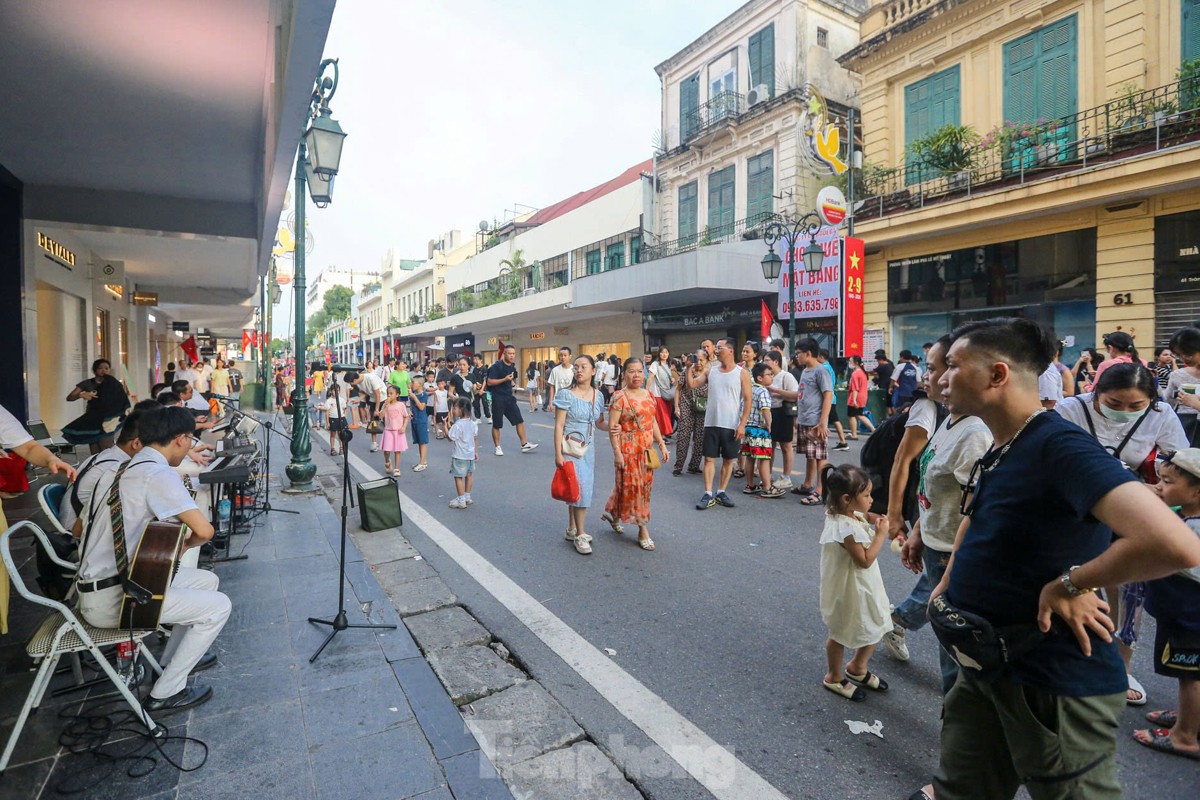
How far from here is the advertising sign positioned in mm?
16766

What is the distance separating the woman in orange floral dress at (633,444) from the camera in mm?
5504

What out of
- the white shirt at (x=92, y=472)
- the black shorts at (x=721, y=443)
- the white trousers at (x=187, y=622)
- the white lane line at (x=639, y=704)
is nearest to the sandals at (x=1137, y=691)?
the white lane line at (x=639, y=704)

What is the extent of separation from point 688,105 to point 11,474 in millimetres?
24148

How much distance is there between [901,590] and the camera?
→ 14.3ft

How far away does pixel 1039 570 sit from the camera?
156 cm

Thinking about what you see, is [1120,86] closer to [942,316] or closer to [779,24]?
[942,316]

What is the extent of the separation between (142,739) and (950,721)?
3.14m

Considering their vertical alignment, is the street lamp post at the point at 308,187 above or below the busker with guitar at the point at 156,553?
above

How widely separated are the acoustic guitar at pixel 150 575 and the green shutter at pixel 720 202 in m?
21.5

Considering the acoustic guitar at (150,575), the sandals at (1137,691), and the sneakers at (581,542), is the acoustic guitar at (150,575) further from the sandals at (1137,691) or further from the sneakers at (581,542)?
the sandals at (1137,691)

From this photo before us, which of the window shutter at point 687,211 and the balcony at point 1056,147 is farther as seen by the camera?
the window shutter at point 687,211

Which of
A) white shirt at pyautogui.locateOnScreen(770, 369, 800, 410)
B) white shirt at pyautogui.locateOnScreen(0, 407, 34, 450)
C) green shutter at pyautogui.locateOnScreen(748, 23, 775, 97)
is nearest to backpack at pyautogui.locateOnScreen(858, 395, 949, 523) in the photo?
white shirt at pyautogui.locateOnScreen(770, 369, 800, 410)

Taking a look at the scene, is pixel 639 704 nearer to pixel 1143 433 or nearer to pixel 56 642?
pixel 56 642

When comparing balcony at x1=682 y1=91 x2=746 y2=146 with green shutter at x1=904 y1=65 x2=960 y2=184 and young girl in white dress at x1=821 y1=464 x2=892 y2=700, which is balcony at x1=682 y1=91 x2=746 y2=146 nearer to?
green shutter at x1=904 y1=65 x2=960 y2=184
